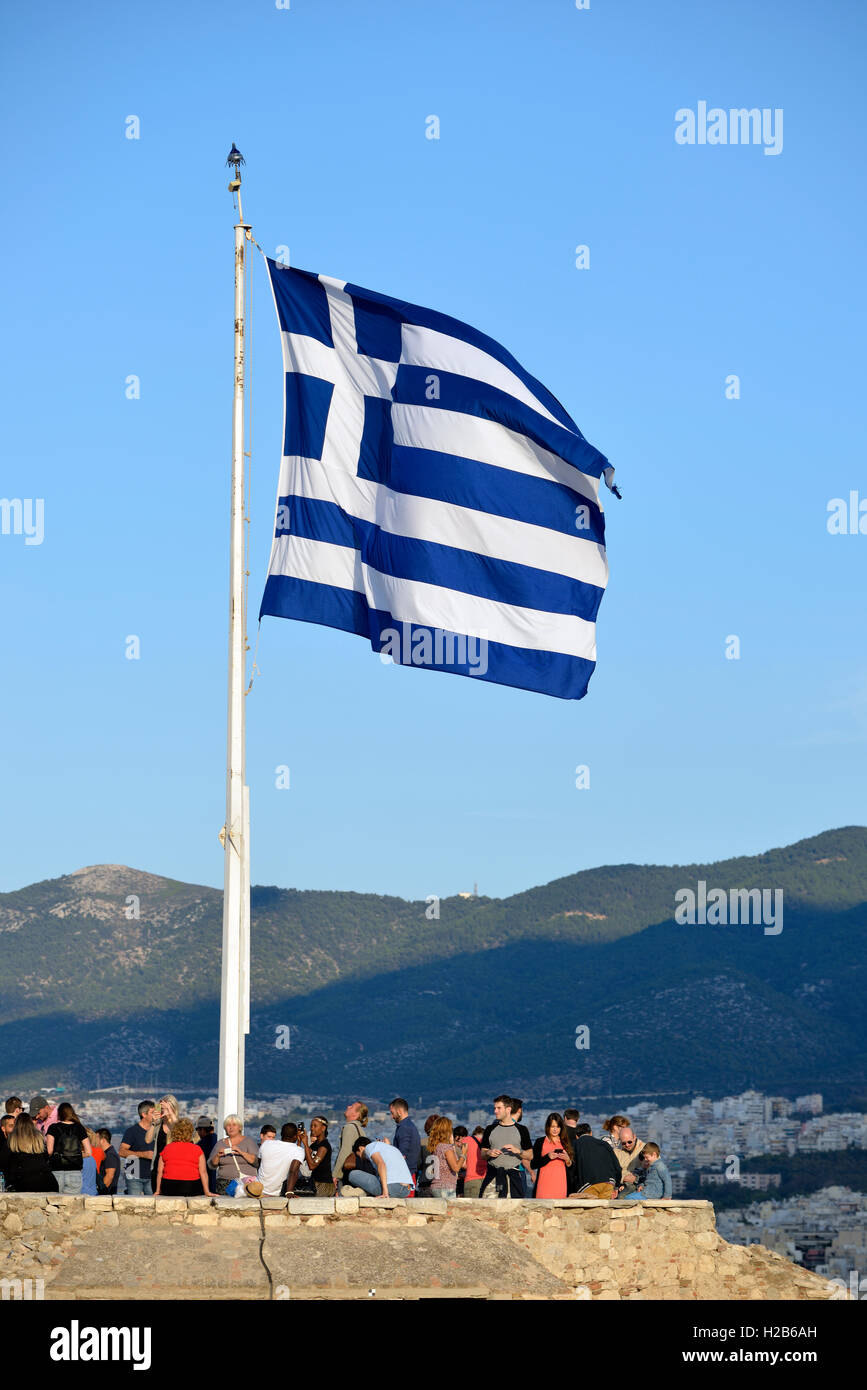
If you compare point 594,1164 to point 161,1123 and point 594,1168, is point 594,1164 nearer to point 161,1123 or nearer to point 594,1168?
point 594,1168

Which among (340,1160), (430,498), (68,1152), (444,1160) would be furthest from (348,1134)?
(430,498)

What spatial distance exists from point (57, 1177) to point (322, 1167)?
2.76 metres

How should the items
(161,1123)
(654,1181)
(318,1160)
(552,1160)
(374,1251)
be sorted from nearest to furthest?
1. (374,1251)
2. (552,1160)
3. (654,1181)
4. (318,1160)
5. (161,1123)

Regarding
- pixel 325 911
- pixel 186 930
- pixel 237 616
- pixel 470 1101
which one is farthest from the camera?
pixel 325 911

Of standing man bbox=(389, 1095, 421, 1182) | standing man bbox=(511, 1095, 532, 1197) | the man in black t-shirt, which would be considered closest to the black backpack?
standing man bbox=(389, 1095, 421, 1182)

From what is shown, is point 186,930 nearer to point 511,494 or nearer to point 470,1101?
point 470,1101

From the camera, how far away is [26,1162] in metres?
15.8

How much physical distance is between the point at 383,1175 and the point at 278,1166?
1048 mm

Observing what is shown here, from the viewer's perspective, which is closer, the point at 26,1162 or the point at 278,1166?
the point at 26,1162

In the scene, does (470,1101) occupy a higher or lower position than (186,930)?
lower

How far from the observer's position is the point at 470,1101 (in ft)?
321

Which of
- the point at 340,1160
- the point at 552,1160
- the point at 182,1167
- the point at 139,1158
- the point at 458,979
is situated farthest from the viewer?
the point at 458,979

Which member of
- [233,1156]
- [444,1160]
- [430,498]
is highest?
[430,498]
